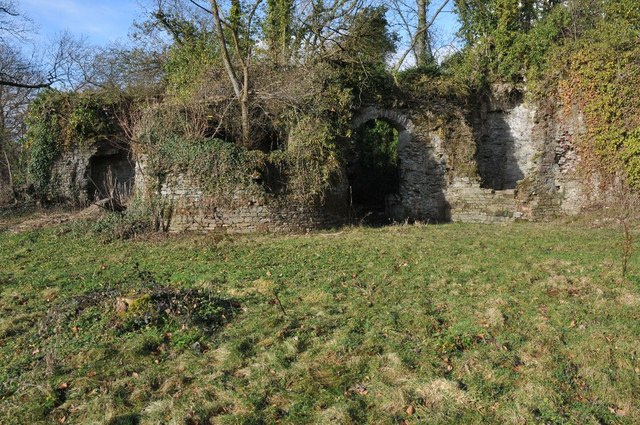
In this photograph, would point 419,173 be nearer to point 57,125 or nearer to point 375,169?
point 375,169

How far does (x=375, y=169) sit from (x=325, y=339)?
38.0ft

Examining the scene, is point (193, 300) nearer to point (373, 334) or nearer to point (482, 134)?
point (373, 334)

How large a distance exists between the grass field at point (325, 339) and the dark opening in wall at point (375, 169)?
22.9ft

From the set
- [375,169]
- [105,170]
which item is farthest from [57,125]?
[375,169]

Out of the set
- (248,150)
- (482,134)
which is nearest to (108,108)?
(248,150)

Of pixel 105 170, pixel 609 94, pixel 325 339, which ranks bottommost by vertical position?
pixel 325 339

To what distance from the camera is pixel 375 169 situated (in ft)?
53.4

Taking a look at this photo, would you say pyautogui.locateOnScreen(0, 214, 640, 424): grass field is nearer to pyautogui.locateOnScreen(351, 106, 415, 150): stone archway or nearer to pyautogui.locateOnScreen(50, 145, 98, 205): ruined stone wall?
pyautogui.locateOnScreen(351, 106, 415, 150): stone archway

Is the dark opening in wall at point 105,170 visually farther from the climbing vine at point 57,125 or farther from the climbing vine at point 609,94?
the climbing vine at point 609,94

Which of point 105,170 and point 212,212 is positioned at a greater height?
point 105,170

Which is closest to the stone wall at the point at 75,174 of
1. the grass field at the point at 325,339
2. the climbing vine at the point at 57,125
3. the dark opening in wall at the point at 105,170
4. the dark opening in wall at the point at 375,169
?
the dark opening in wall at the point at 105,170

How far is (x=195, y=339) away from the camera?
203 inches

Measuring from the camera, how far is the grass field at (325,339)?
3941 mm

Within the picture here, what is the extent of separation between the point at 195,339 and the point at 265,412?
1.55 m
